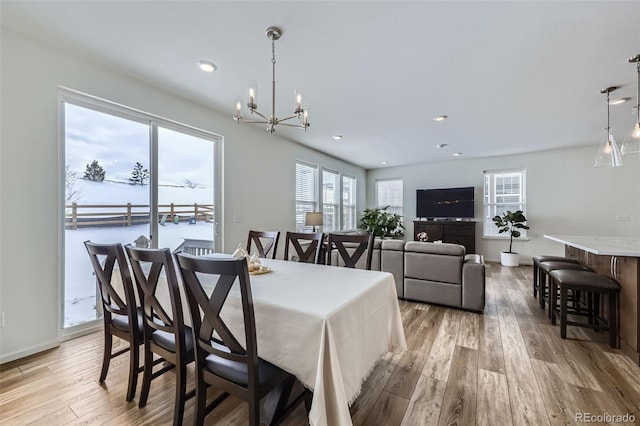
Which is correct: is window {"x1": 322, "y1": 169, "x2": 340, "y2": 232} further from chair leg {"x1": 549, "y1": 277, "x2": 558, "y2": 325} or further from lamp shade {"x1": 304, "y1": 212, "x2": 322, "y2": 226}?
chair leg {"x1": 549, "y1": 277, "x2": 558, "y2": 325}

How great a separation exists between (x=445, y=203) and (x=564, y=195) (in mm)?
2339

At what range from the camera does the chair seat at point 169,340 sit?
4.89ft

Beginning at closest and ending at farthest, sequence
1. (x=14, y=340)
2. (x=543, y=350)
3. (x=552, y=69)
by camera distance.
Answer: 1. (x=14, y=340)
2. (x=543, y=350)
3. (x=552, y=69)

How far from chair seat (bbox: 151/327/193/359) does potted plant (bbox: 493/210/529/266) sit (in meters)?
6.44

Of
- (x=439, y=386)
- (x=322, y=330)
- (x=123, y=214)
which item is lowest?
(x=439, y=386)

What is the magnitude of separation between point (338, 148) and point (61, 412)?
17.3 feet

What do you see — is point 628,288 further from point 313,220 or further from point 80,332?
point 80,332

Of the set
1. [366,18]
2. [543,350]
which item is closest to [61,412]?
[366,18]

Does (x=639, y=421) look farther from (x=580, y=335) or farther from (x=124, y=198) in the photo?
(x=124, y=198)

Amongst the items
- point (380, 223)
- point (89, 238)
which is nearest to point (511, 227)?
point (380, 223)

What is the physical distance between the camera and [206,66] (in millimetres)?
2529

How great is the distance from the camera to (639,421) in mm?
1542

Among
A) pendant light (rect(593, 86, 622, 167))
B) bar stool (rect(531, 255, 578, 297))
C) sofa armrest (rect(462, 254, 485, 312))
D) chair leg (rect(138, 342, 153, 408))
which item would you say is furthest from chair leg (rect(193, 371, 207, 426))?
pendant light (rect(593, 86, 622, 167))

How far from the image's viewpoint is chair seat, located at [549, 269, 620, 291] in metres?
2.39
